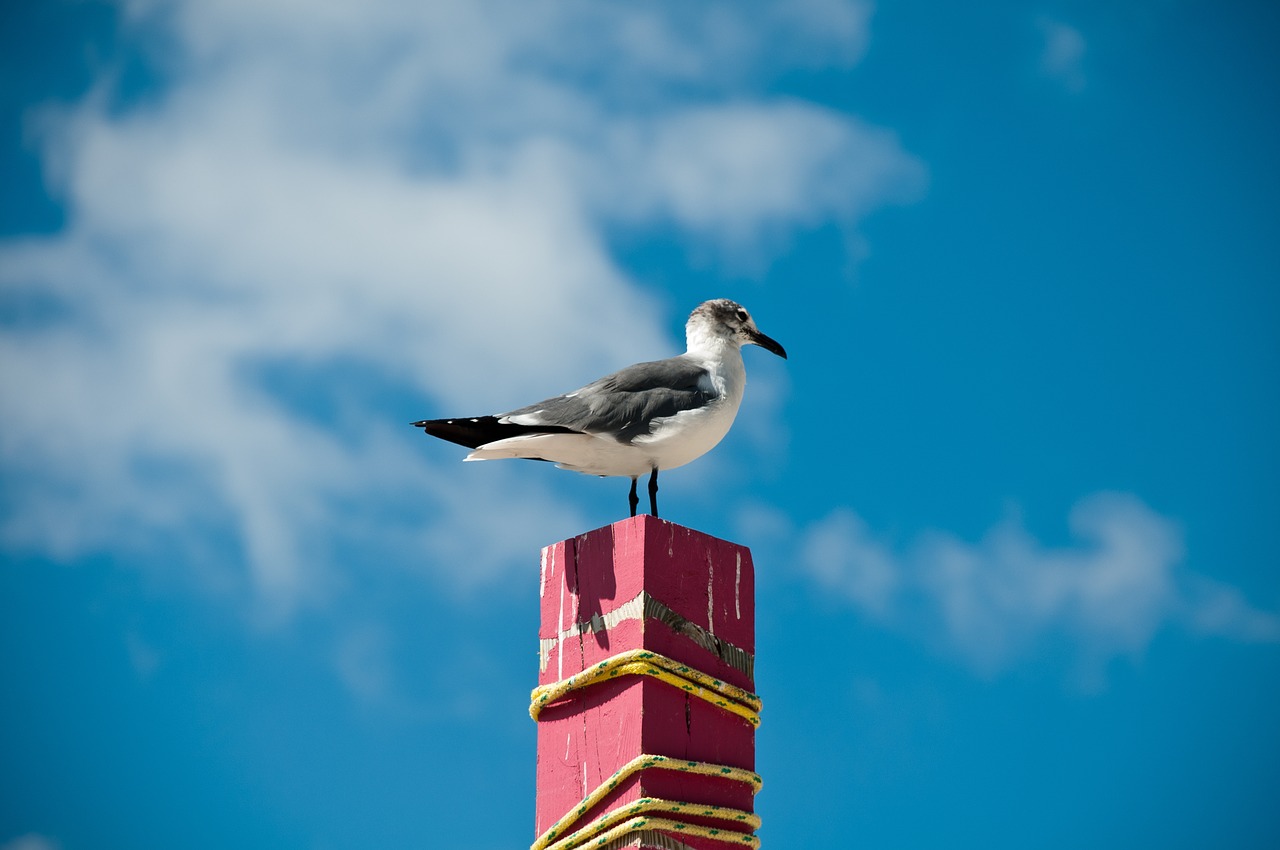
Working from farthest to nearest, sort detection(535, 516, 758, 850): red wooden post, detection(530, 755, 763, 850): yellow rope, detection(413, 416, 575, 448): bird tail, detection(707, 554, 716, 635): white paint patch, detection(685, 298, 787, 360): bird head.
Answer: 1. detection(685, 298, 787, 360): bird head
2. detection(413, 416, 575, 448): bird tail
3. detection(707, 554, 716, 635): white paint patch
4. detection(535, 516, 758, 850): red wooden post
5. detection(530, 755, 763, 850): yellow rope

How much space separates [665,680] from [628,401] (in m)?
2.38

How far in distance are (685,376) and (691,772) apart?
2800mm

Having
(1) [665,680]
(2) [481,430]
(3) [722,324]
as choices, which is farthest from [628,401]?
(1) [665,680]

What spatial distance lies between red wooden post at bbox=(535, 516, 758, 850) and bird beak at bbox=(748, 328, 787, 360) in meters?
3.44

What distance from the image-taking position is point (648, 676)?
3.44m

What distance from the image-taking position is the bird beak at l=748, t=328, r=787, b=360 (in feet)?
23.4

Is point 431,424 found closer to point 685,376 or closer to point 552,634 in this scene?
point 685,376

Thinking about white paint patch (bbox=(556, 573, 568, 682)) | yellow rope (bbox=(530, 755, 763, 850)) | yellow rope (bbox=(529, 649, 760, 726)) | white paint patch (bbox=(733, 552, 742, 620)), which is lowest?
yellow rope (bbox=(530, 755, 763, 850))

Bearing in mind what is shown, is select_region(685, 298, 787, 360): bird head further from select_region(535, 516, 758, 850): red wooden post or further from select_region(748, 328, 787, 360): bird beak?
select_region(535, 516, 758, 850): red wooden post

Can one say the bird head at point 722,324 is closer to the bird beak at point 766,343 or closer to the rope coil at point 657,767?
the bird beak at point 766,343

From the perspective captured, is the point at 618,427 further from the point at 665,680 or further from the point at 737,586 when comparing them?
the point at 665,680

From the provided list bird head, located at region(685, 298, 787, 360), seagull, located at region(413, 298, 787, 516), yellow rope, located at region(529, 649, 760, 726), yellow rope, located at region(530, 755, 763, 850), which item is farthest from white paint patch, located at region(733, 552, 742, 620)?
bird head, located at region(685, 298, 787, 360)

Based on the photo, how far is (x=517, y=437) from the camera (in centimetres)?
562

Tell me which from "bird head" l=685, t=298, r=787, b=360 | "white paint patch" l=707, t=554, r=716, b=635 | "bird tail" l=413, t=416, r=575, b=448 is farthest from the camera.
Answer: "bird head" l=685, t=298, r=787, b=360
